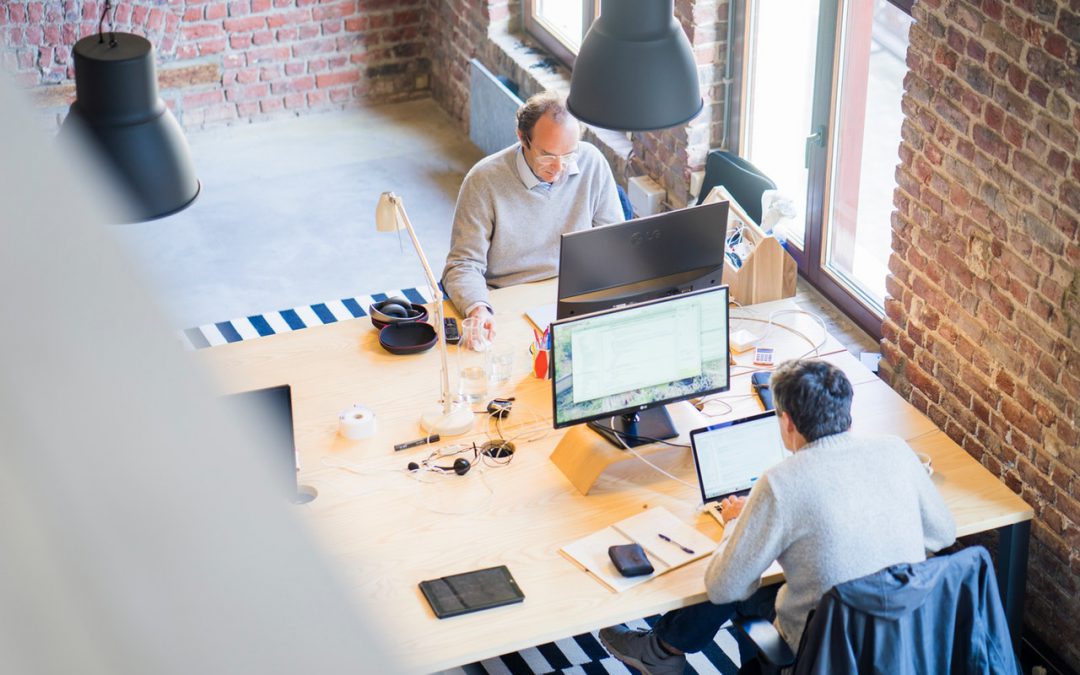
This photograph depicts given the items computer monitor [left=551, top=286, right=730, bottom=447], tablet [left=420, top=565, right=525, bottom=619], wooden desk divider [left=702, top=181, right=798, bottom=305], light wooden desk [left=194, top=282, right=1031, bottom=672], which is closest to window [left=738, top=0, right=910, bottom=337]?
wooden desk divider [left=702, top=181, right=798, bottom=305]

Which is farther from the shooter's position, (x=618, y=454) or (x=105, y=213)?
(x=618, y=454)

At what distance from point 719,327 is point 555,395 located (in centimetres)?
48

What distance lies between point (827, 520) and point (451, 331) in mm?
1510

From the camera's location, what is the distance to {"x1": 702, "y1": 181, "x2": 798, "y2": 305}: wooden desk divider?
398 cm

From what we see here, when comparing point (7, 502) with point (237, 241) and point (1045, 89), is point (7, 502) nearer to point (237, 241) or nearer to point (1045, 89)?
point (1045, 89)

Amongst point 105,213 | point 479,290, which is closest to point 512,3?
point 479,290

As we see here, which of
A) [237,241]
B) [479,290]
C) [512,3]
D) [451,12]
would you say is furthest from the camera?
[451,12]

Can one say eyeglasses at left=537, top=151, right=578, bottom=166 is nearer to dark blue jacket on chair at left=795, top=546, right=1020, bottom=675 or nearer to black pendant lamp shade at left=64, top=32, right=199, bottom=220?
black pendant lamp shade at left=64, top=32, right=199, bottom=220

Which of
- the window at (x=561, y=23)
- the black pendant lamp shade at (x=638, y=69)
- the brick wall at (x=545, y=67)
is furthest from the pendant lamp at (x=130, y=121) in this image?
the window at (x=561, y=23)

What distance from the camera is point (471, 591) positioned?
2805 mm

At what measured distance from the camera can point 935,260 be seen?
360 cm

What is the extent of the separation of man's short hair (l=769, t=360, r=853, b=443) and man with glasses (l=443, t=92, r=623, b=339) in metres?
1.32

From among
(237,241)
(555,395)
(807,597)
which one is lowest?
(237,241)

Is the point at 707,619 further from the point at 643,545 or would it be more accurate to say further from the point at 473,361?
the point at 473,361
